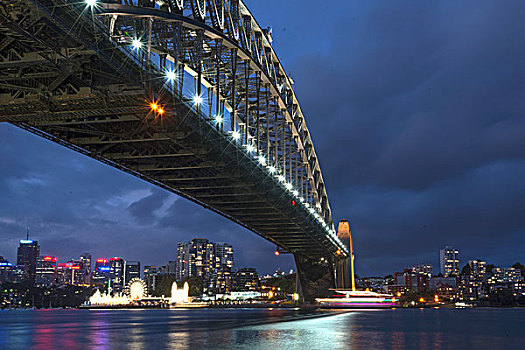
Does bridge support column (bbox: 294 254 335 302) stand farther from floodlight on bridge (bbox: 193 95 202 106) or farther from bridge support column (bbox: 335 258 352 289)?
floodlight on bridge (bbox: 193 95 202 106)

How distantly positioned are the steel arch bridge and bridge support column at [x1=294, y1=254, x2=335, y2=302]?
4657 centimetres

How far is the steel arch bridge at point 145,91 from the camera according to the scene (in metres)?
24.2

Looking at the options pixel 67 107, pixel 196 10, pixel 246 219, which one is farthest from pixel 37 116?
pixel 246 219

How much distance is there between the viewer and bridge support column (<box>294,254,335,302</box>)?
380 feet

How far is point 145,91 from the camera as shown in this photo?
97.5 ft

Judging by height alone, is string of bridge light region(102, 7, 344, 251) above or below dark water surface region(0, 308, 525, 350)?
above

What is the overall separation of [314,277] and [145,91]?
312ft

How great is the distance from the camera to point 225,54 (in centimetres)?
5331

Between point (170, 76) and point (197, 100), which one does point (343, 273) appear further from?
point (170, 76)

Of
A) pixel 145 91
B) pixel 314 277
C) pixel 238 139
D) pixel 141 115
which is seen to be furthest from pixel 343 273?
pixel 145 91

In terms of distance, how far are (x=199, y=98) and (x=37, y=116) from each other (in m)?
10.8

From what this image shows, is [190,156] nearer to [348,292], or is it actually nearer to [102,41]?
[102,41]

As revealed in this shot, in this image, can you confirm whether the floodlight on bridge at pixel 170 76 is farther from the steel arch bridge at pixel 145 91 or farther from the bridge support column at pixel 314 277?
the bridge support column at pixel 314 277

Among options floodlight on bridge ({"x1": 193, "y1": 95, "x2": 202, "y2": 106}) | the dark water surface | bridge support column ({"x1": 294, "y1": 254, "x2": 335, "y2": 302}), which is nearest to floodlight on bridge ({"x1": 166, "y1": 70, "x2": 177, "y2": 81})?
floodlight on bridge ({"x1": 193, "y1": 95, "x2": 202, "y2": 106})
